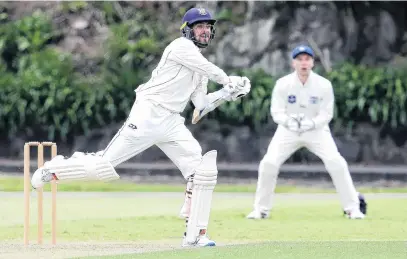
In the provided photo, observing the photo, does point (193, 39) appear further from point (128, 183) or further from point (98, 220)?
point (128, 183)

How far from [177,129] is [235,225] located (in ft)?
7.56

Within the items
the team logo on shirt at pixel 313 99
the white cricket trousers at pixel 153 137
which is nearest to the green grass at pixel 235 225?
the white cricket trousers at pixel 153 137

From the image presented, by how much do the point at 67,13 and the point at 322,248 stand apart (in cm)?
1385

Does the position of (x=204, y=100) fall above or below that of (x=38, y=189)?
above

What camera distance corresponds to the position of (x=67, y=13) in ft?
73.5

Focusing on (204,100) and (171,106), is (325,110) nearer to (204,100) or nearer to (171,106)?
(204,100)

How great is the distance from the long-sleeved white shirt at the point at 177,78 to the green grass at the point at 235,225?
1.18 meters

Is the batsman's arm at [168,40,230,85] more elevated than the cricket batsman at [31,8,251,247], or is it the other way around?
the batsman's arm at [168,40,230,85]

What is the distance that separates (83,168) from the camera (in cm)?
950

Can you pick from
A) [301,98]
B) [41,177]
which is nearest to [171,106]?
[41,177]

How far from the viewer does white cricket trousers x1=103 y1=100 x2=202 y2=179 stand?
9633 millimetres

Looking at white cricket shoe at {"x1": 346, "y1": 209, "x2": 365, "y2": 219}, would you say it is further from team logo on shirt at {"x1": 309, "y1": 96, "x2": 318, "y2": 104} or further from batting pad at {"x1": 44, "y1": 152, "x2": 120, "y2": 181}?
batting pad at {"x1": 44, "y1": 152, "x2": 120, "y2": 181}

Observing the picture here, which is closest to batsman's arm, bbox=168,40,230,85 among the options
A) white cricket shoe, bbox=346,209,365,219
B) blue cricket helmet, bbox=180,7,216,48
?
blue cricket helmet, bbox=180,7,216,48

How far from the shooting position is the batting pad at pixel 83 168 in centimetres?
949
